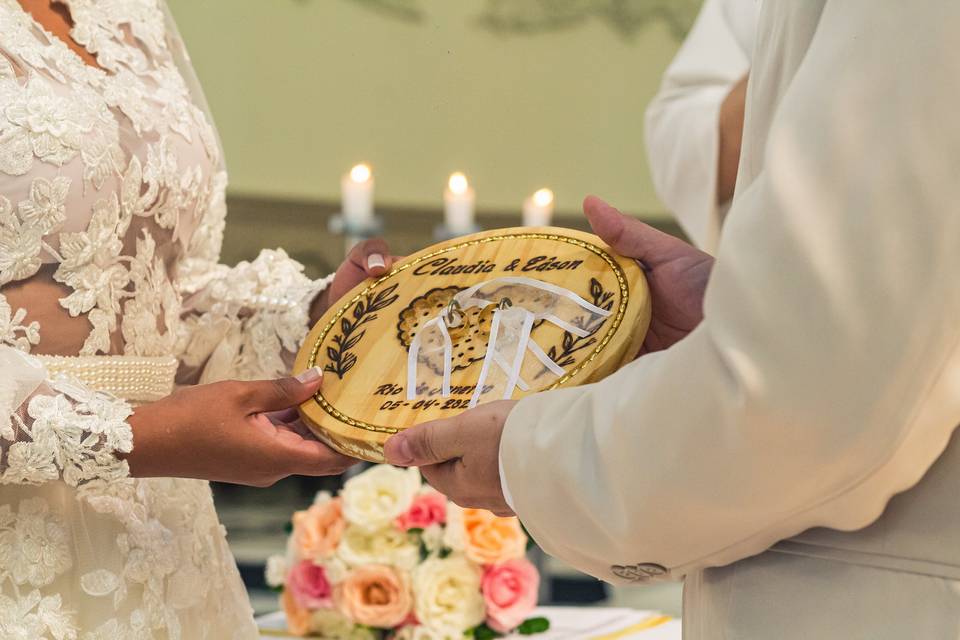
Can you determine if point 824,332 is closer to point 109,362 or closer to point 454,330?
point 454,330

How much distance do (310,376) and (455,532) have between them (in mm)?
716

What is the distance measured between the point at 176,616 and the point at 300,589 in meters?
0.51

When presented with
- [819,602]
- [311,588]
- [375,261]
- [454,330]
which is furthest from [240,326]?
[819,602]

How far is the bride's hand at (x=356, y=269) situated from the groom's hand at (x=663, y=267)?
0.36 meters

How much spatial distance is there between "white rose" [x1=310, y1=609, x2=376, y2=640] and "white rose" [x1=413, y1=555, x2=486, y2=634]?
115 millimetres

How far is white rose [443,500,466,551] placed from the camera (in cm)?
206

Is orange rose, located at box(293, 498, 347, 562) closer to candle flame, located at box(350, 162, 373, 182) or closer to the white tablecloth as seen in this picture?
the white tablecloth

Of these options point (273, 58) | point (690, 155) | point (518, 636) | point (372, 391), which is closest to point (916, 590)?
point (372, 391)

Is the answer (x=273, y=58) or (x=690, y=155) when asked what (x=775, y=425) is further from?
(x=273, y=58)

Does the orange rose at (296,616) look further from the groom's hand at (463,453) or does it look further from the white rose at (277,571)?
the groom's hand at (463,453)

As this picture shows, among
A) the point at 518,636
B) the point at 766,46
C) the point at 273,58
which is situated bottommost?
the point at 518,636

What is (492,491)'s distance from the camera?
1.20 metres

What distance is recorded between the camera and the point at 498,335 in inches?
55.2

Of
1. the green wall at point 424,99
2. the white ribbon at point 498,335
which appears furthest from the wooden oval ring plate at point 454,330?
the green wall at point 424,99
